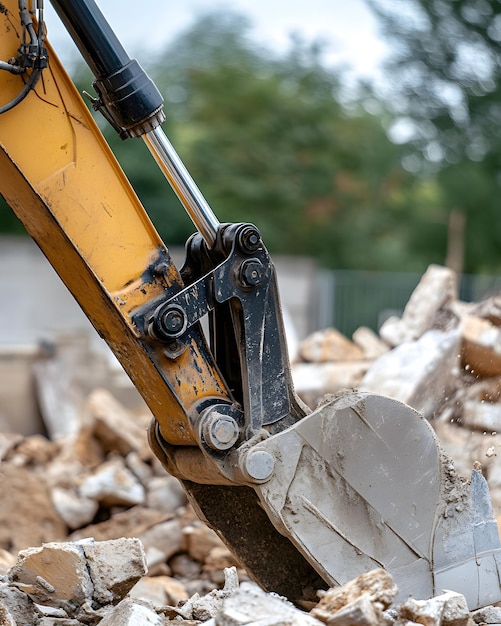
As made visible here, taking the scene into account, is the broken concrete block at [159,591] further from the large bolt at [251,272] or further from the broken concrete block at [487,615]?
the large bolt at [251,272]

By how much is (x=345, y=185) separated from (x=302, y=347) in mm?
17567

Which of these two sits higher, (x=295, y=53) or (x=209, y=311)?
(x=209, y=311)

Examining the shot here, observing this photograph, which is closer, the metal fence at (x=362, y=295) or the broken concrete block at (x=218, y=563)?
the broken concrete block at (x=218, y=563)

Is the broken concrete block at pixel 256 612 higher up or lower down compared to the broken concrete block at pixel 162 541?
higher up

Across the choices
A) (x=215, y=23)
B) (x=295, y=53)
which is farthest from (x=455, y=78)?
(x=215, y=23)

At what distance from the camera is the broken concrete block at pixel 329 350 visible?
7.07 metres

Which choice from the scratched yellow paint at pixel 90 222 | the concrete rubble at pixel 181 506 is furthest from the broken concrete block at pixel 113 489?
the scratched yellow paint at pixel 90 222

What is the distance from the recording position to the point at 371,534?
312 centimetres

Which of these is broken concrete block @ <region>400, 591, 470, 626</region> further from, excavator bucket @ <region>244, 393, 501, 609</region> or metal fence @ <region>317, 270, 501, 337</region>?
metal fence @ <region>317, 270, 501, 337</region>

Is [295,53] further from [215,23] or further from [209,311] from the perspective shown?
[209,311]

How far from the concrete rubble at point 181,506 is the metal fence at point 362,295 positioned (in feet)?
24.0

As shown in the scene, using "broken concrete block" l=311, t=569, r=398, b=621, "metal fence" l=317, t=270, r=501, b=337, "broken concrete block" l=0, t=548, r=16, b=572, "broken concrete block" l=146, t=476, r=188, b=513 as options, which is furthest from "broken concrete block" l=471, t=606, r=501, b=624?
"metal fence" l=317, t=270, r=501, b=337

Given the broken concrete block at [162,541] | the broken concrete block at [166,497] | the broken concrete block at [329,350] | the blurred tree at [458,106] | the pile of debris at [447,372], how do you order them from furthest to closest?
the blurred tree at [458,106], the broken concrete block at [329,350], the broken concrete block at [166,497], the pile of debris at [447,372], the broken concrete block at [162,541]

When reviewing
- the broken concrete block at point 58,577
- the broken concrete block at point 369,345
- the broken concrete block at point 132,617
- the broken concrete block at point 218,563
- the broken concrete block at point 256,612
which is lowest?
the broken concrete block at point 369,345
